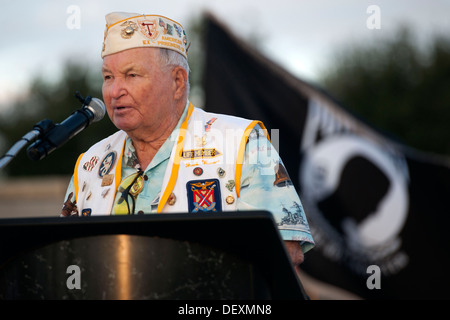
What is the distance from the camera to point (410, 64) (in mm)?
22188

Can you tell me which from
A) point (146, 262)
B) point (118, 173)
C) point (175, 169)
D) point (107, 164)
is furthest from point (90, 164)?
point (146, 262)

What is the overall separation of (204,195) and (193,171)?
132mm

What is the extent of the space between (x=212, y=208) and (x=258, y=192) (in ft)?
0.66

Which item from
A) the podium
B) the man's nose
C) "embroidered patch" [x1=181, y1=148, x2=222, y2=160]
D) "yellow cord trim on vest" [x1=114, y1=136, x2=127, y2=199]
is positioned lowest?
the podium

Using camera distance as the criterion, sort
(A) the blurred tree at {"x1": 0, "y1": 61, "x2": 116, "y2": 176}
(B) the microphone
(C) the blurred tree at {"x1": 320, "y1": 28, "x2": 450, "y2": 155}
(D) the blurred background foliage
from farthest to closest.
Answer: (A) the blurred tree at {"x1": 0, "y1": 61, "x2": 116, "y2": 176} → (D) the blurred background foliage → (C) the blurred tree at {"x1": 320, "y1": 28, "x2": 450, "y2": 155} → (B) the microphone

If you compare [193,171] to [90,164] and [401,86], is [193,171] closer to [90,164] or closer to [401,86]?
[90,164]

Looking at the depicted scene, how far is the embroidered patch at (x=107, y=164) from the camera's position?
2.86m

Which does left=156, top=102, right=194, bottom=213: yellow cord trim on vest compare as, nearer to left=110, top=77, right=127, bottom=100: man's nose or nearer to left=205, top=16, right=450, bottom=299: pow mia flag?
left=110, top=77, right=127, bottom=100: man's nose

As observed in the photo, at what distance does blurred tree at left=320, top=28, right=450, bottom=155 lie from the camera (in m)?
18.7

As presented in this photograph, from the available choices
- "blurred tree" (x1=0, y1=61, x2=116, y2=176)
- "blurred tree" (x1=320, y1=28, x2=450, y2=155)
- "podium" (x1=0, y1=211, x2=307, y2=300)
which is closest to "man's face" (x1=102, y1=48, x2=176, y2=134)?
"podium" (x1=0, y1=211, x2=307, y2=300)

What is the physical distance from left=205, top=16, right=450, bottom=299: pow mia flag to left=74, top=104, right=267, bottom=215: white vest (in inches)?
118

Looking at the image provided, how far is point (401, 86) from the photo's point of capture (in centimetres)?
2148

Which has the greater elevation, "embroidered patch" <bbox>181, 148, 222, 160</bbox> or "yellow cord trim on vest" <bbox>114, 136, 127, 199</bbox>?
"embroidered patch" <bbox>181, 148, 222, 160</bbox>
